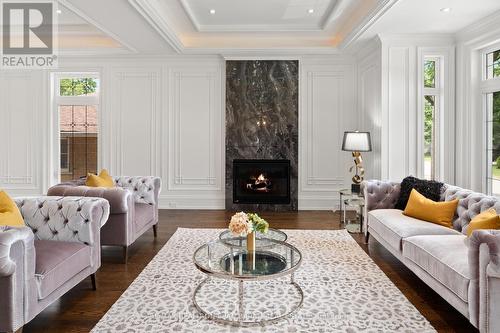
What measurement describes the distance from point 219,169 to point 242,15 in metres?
2.68

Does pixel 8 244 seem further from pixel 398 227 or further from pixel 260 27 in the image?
pixel 260 27

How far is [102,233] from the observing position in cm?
357

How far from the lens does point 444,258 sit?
8.08 ft

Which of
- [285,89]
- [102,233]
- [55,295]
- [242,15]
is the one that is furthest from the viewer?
[285,89]

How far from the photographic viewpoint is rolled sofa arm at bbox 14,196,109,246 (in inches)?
108

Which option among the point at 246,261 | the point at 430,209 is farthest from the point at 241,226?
the point at 430,209

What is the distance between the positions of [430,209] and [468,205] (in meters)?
0.34

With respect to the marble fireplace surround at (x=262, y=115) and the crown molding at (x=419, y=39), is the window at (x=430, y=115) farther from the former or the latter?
the marble fireplace surround at (x=262, y=115)

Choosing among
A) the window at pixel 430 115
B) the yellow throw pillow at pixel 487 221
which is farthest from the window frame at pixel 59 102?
the yellow throw pillow at pixel 487 221

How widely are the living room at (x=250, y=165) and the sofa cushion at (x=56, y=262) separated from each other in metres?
0.01

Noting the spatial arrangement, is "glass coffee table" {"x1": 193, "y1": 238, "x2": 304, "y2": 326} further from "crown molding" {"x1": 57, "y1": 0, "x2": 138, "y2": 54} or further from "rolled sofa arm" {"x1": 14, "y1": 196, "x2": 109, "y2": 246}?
"crown molding" {"x1": 57, "y1": 0, "x2": 138, "y2": 54}

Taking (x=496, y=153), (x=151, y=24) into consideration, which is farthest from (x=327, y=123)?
(x=151, y=24)

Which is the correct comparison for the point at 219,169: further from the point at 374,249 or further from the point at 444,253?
the point at 444,253

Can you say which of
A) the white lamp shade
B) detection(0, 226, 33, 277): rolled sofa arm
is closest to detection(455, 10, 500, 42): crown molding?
the white lamp shade
